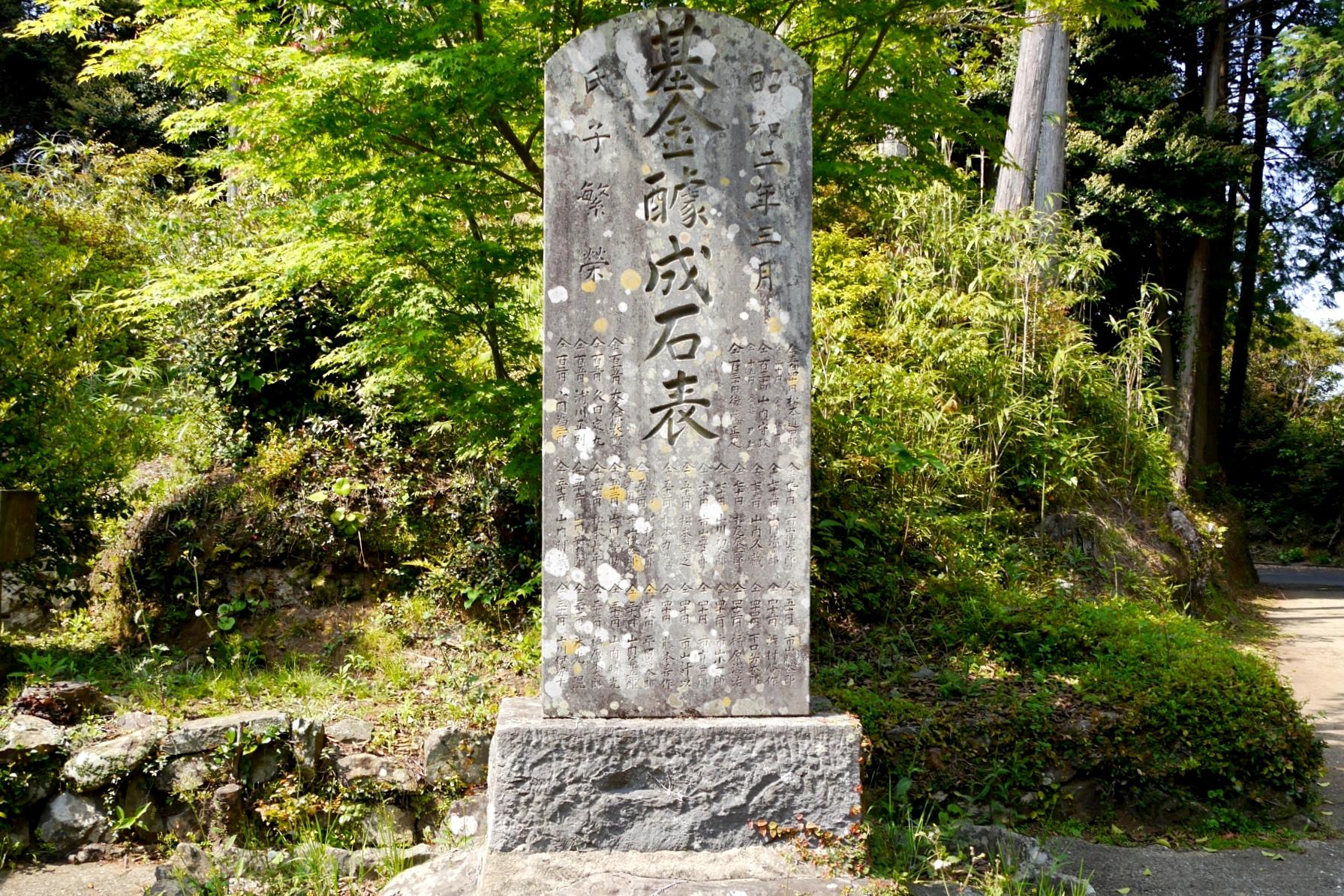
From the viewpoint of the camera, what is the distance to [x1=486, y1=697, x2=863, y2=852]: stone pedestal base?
350 centimetres

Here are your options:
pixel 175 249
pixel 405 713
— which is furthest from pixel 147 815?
pixel 175 249

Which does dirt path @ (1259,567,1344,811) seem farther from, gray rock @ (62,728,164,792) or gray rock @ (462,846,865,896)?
gray rock @ (62,728,164,792)

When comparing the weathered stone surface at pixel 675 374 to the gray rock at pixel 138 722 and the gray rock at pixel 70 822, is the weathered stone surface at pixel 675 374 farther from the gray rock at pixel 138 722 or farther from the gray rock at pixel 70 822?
the gray rock at pixel 70 822

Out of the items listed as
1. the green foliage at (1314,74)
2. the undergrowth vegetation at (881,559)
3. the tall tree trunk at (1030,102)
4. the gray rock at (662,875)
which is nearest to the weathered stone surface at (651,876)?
the gray rock at (662,875)

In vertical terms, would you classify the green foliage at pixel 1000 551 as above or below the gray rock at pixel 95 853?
above

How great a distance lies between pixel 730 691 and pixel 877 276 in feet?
18.8

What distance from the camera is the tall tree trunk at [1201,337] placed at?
13953mm

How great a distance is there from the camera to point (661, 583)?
361 cm

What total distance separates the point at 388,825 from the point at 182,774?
1028mm

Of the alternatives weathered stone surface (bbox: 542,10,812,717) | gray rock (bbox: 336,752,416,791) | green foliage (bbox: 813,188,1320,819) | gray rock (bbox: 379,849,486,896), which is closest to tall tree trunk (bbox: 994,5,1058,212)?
green foliage (bbox: 813,188,1320,819)

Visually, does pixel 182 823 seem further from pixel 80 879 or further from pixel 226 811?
pixel 80 879

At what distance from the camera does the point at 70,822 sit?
4.59 m

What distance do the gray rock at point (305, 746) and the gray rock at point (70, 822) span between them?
907 mm

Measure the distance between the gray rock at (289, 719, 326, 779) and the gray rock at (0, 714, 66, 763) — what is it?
3.54ft
